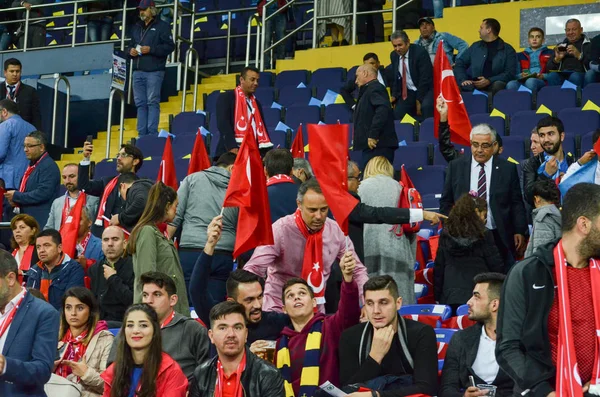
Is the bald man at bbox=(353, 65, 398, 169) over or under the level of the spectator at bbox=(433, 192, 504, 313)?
over

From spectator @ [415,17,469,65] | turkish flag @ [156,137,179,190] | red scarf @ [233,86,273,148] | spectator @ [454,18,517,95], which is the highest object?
spectator @ [415,17,469,65]

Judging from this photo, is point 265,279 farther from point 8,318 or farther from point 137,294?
point 8,318

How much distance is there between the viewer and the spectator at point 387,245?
26.9 ft

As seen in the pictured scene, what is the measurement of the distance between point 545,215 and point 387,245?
1.15 metres

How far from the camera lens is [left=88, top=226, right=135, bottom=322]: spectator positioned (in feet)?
26.2

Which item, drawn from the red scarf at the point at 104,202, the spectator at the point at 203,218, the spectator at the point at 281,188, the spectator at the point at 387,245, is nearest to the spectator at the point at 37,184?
the red scarf at the point at 104,202

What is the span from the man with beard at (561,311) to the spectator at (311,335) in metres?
1.81

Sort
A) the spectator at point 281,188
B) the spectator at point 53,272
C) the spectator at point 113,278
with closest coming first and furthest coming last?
the spectator at point 113,278 → the spectator at point 281,188 → the spectator at point 53,272

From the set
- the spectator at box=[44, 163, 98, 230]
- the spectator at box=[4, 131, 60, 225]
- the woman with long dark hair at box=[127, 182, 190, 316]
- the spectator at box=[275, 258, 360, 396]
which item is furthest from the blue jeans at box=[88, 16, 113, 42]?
the spectator at box=[275, 258, 360, 396]

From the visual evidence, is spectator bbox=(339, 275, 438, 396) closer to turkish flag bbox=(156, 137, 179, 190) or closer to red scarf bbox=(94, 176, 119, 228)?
red scarf bbox=(94, 176, 119, 228)

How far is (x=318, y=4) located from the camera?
1542cm

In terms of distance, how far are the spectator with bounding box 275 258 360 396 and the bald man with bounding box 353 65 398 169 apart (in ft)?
12.2

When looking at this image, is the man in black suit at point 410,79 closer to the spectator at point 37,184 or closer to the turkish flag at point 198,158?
the turkish flag at point 198,158

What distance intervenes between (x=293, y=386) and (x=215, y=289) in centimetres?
154
